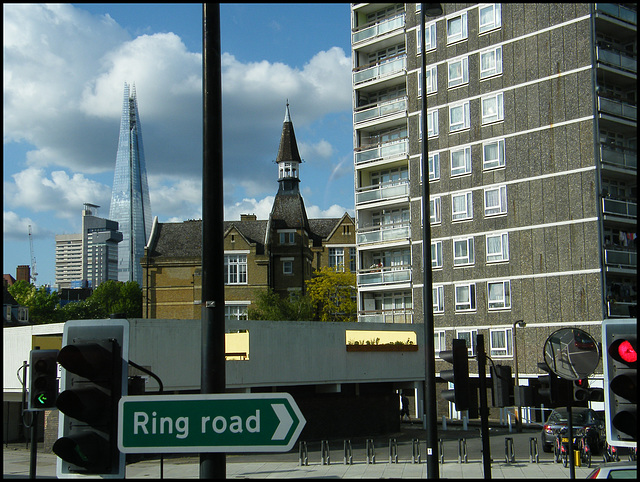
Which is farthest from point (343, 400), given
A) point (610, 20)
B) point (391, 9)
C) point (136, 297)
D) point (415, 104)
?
point (136, 297)

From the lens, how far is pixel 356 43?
190 feet

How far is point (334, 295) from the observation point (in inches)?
2739

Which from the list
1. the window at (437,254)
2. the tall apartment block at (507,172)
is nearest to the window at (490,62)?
the tall apartment block at (507,172)

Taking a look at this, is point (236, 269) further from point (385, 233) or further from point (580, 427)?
point (580, 427)

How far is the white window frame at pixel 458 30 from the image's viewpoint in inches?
2021

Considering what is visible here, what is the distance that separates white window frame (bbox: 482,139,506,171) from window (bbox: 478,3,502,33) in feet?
25.6

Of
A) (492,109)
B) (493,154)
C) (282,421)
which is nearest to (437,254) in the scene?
(493,154)

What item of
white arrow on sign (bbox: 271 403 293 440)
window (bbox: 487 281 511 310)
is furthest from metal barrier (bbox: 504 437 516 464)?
white arrow on sign (bbox: 271 403 293 440)

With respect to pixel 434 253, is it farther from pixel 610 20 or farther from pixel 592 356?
pixel 592 356

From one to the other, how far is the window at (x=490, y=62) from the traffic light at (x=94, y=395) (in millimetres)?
47207

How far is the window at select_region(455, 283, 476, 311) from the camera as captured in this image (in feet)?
162

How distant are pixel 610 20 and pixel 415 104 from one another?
1401 centimetres

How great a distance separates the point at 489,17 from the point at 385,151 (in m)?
12.0

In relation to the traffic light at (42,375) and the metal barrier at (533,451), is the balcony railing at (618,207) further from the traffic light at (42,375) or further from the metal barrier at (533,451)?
the traffic light at (42,375)
